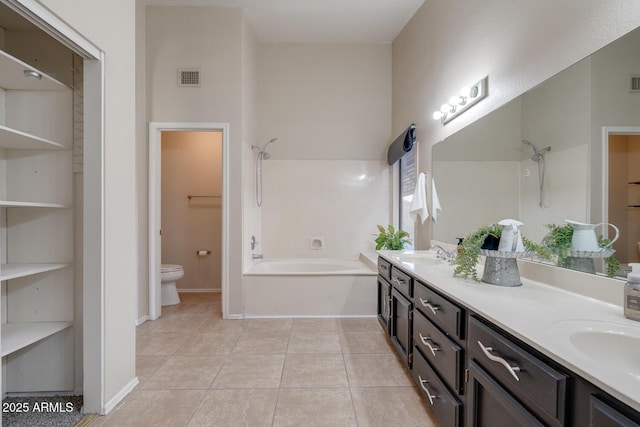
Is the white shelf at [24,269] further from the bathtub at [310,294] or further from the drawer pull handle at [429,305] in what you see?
the drawer pull handle at [429,305]

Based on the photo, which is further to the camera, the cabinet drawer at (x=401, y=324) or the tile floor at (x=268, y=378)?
the cabinet drawer at (x=401, y=324)

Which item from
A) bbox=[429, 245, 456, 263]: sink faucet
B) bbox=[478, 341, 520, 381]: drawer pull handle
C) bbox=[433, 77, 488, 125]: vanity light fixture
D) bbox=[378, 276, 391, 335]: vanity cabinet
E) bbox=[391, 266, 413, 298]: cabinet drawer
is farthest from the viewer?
bbox=[378, 276, 391, 335]: vanity cabinet

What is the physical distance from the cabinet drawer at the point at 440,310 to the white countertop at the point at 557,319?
0.16ft

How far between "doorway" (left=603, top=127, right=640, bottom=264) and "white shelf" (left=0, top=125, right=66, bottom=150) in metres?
2.50

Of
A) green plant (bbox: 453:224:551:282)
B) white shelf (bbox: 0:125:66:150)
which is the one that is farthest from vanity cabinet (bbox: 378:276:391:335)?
white shelf (bbox: 0:125:66:150)

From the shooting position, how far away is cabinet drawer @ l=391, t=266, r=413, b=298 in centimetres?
184

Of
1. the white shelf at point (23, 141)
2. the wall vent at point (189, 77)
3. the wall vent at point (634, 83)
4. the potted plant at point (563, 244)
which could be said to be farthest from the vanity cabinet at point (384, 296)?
the wall vent at point (189, 77)

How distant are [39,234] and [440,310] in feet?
7.20

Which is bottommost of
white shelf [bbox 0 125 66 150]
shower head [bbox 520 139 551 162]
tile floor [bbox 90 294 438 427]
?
tile floor [bbox 90 294 438 427]

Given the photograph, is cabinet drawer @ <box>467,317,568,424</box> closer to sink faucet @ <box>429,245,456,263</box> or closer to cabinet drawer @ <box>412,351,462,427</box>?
cabinet drawer @ <box>412,351,462,427</box>

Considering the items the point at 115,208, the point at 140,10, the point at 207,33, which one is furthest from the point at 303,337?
the point at 140,10

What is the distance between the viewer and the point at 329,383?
1904mm

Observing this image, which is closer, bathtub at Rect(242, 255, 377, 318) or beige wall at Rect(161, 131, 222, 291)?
bathtub at Rect(242, 255, 377, 318)

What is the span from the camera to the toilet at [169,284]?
3.45m
